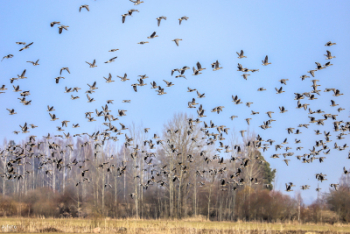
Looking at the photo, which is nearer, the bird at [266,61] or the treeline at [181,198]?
the bird at [266,61]

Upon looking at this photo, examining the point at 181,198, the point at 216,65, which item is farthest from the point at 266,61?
the point at 181,198

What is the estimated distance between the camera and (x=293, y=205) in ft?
150

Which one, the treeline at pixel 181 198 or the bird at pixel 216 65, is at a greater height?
the bird at pixel 216 65

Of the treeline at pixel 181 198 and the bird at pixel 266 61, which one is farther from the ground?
the bird at pixel 266 61

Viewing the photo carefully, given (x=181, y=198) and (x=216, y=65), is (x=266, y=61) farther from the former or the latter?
(x=181, y=198)

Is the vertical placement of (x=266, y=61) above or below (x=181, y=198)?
above

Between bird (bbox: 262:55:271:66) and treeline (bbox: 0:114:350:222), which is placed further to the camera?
treeline (bbox: 0:114:350:222)

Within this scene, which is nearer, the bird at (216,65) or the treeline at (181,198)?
the bird at (216,65)

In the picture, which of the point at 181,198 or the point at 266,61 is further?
the point at 181,198

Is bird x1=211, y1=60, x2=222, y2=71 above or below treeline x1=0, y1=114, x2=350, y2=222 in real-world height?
above

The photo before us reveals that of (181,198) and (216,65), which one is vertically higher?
(216,65)

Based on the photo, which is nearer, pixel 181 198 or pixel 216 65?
pixel 216 65

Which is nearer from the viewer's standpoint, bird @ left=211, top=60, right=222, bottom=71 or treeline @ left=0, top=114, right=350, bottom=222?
bird @ left=211, top=60, right=222, bottom=71

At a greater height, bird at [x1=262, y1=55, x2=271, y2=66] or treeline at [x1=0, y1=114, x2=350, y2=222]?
bird at [x1=262, y1=55, x2=271, y2=66]
